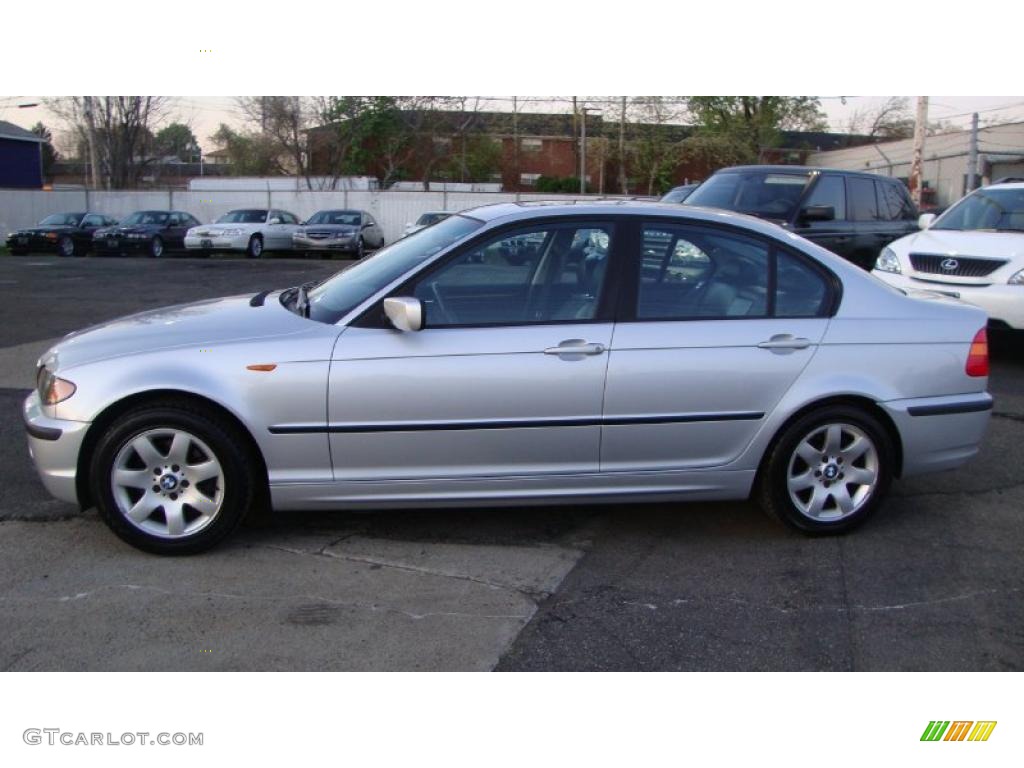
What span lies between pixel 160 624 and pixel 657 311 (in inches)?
102

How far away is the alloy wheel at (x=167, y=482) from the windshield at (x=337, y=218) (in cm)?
2499

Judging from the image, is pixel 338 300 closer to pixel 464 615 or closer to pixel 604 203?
pixel 604 203

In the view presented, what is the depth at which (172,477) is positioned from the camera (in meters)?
4.28

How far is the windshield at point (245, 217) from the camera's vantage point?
1115 inches

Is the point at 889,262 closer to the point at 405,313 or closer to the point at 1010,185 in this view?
the point at 1010,185

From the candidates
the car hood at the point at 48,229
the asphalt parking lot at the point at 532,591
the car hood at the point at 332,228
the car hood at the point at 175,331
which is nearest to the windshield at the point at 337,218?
the car hood at the point at 332,228

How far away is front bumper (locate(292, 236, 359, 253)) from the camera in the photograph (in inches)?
1091

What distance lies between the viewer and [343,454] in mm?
4324

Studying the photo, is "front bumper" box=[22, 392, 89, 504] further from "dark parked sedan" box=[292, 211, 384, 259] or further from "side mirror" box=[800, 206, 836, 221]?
"dark parked sedan" box=[292, 211, 384, 259]

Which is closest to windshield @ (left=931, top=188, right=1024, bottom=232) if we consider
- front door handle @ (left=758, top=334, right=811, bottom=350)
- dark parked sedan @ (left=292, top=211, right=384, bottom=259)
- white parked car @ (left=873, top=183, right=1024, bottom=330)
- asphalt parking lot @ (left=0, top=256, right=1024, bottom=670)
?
white parked car @ (left=873, top=183, right=1024, bottom=330)

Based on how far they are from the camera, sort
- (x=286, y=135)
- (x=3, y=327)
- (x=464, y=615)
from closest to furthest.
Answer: (x=464, y=615), (x=3, y=327), (x=286, y=135)

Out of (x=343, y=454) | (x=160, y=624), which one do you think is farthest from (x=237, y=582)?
(x=343, y=454)

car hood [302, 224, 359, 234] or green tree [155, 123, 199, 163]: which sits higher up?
green tree [155, 123, 199, 163]

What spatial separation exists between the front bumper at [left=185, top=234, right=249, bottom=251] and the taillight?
2500cm
